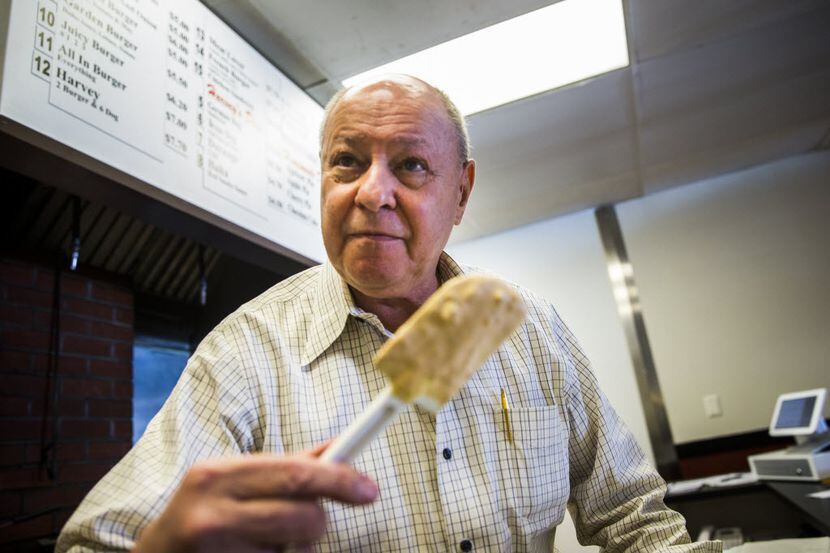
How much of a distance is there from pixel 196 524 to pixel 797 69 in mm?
3409

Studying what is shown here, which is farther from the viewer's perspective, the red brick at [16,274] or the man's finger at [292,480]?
the red brick at [16,274]

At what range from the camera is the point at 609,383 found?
4.25 meters

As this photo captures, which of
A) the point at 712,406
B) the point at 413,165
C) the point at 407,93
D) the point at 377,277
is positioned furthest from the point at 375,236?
the point at 712,406

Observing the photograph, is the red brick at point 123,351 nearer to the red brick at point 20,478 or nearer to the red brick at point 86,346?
the red brick at point 86,346

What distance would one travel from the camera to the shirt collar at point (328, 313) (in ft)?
3.78

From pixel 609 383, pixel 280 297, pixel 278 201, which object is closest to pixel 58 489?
pixel 278 201

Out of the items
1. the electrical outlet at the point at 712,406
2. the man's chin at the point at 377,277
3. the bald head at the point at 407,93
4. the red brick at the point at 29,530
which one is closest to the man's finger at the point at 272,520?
the man's chin at the point at 377,277

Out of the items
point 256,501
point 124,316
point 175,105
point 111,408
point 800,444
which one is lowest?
point 800,444

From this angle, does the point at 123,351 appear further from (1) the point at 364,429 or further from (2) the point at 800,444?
(2) the point at 800,444

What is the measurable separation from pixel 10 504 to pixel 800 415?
3897mm

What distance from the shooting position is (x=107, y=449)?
275 cm

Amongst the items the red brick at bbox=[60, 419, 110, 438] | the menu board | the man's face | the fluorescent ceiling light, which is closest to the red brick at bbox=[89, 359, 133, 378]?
the red brick at bbox=[60, 419, 110, 438]

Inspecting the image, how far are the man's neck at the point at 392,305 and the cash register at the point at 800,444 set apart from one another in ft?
7.94

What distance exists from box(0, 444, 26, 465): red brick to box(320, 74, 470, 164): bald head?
2055 mm
